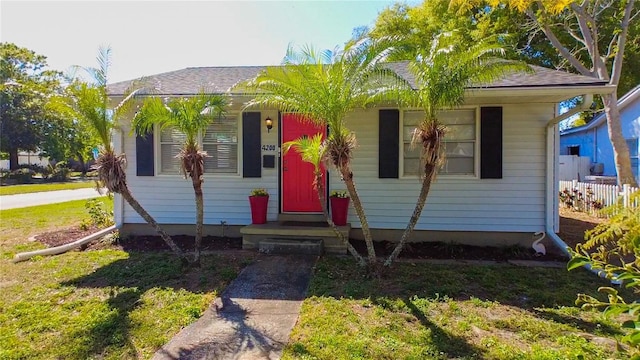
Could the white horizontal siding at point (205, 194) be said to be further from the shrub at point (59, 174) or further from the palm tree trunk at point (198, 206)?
the shrub at point (59, 174)

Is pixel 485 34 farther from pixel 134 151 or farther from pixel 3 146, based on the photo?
pixel 3 146

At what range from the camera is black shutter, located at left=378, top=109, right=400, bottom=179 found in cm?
625

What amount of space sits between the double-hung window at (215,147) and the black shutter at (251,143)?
0.22 m

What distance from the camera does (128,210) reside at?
684 centimetres

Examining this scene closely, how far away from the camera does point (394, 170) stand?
20.7 ft

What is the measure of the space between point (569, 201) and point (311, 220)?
8.82m

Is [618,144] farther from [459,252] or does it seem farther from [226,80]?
[226,80]

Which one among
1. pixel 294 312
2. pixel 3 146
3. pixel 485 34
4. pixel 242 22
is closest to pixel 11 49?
pixel 3 146

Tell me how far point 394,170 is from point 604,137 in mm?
15442

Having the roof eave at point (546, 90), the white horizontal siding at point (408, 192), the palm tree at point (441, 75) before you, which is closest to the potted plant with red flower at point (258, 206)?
the white horizontal siding at point (408, 192)

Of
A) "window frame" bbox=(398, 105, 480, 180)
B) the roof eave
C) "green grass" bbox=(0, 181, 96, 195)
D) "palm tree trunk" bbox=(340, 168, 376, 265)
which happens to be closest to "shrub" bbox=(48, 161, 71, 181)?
"green grass" bbox=(0, 181, 96, 195)

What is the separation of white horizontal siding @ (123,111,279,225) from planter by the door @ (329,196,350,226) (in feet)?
3.80

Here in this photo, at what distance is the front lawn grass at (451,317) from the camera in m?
2.94

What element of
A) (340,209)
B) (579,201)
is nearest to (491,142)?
(340,209)
